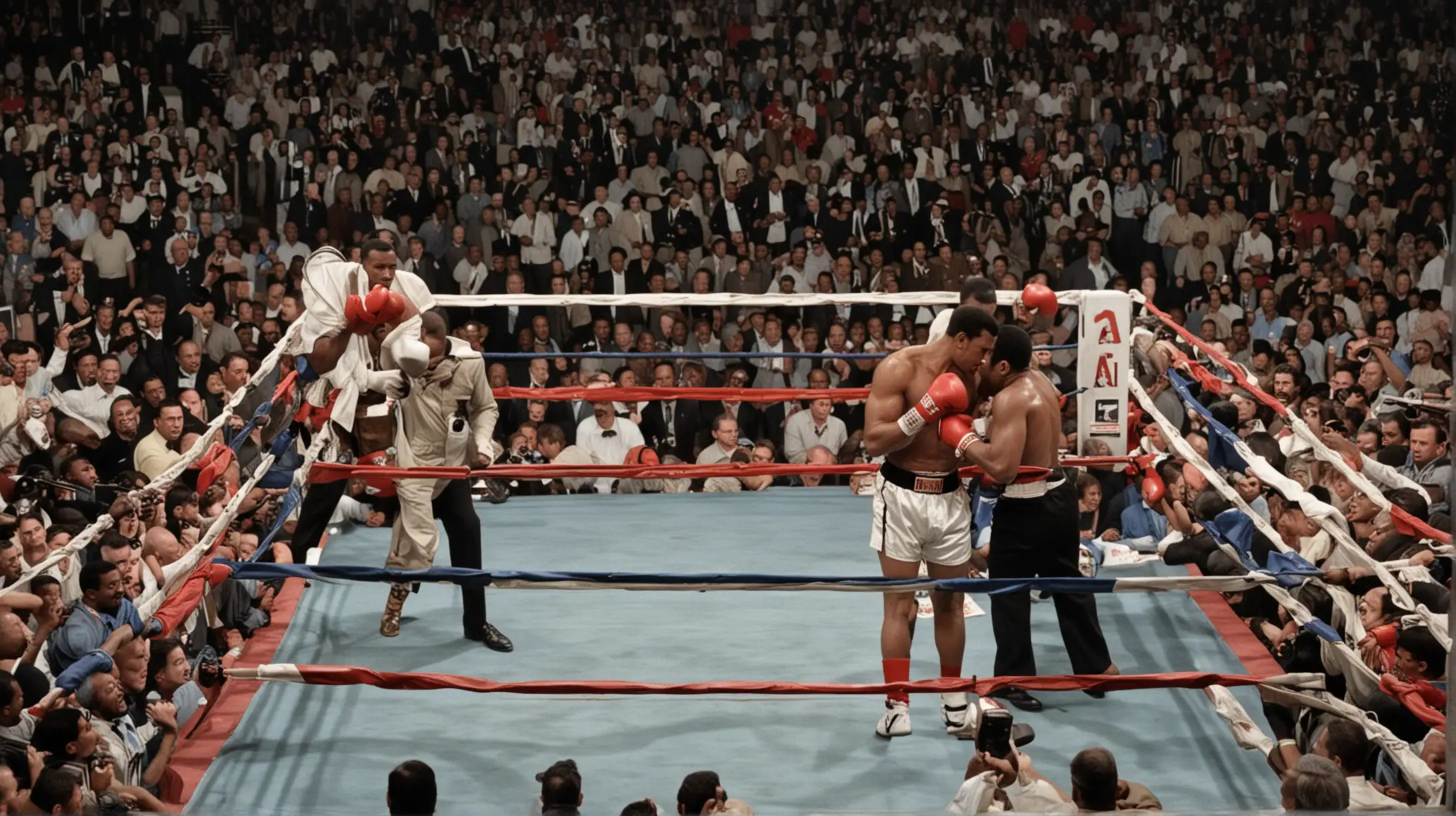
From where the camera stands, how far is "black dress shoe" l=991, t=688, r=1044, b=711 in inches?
193

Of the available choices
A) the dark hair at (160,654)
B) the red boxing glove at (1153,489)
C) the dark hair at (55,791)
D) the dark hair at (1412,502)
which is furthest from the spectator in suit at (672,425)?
the dark hair at (55,791)

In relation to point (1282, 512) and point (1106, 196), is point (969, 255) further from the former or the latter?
point (1282, 512)

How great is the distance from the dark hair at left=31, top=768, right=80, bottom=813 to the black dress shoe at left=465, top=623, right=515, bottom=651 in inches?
88.0

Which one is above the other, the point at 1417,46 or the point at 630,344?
the point at 1417,46

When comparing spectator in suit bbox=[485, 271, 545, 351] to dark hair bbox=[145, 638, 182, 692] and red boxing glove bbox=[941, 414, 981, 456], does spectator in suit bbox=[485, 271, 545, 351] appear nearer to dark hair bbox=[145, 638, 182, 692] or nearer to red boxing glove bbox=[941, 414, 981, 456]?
dark hair bbox=[145, 638, 182, 692]

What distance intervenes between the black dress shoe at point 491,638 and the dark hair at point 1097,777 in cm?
248

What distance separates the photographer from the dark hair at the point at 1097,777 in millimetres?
3471

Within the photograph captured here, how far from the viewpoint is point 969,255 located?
37.1 ft

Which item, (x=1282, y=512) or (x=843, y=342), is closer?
(x=1282, y=512)

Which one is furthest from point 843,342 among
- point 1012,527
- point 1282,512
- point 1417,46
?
point 1417,46

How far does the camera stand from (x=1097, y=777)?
3475 millimetres

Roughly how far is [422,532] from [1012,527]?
2.06 m

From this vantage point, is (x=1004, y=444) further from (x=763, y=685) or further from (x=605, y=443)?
(x=605, y=443)

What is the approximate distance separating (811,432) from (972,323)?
13.8 feet
